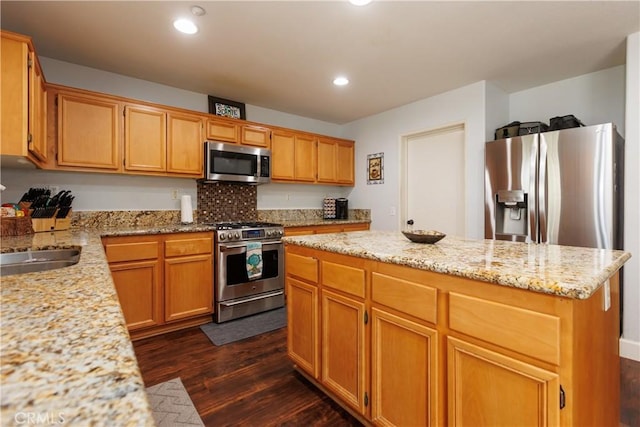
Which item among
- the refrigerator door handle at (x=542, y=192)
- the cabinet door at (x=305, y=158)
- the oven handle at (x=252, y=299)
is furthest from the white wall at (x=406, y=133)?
the oven handle at (x=252, y=299)

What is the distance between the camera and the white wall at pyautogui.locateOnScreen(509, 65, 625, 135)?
287 centimetres

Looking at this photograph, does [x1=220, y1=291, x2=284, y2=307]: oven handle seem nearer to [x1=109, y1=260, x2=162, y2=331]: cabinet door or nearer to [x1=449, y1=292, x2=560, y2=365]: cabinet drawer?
[x1=109, y1=260, x2=162, y2=331]: cabinet door

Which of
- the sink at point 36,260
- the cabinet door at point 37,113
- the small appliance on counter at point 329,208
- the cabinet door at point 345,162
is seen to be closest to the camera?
the sink at point 36,260

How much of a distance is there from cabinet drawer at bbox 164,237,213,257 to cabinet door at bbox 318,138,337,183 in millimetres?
1956

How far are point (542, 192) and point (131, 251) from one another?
3.62 meters

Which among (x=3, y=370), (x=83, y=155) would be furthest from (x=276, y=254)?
(x=3, y=370)

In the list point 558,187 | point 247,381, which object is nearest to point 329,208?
point 558,187

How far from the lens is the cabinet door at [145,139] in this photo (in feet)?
9.38

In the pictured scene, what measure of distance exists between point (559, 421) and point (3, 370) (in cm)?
134

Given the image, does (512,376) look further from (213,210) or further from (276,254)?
(213,210)

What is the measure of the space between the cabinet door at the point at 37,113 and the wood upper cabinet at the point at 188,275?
1.13 m

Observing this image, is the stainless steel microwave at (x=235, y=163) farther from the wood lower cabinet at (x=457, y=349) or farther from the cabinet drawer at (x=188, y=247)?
the wood lower cabinet at (x=457, y=349)

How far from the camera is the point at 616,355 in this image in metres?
1.38

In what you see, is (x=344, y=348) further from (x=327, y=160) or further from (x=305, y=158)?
(x=327, y=160)
